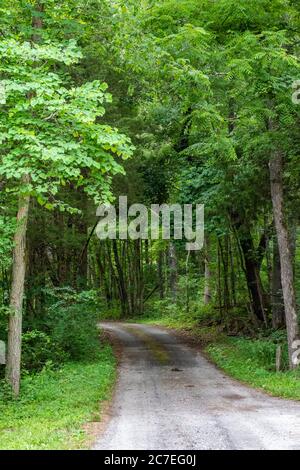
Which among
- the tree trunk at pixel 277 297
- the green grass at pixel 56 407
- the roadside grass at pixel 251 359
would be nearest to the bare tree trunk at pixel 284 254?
the roadside grass at pixel 251 359

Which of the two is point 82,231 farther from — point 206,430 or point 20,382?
point 206,430

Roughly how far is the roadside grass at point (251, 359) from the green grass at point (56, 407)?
3.58m

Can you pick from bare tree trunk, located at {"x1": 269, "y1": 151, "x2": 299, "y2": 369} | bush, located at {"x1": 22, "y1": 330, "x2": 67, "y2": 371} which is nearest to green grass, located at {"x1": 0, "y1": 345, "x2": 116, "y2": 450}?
bush, located at {"x1": 22, "y1": 330, "x2": 67, "y2": 371}

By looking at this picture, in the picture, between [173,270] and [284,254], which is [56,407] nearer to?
[284,254]

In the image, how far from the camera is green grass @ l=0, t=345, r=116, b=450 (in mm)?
7637

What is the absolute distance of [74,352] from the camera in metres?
15.6

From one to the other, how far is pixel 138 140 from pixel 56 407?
470 inches

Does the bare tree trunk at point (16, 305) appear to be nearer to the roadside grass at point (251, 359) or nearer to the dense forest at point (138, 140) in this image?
the dense forest at point (138, 140)

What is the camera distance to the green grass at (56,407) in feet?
25.1

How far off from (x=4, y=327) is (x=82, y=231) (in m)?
7.32

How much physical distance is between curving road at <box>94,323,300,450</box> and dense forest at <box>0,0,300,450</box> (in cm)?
224

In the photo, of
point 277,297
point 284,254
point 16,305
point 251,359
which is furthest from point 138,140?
point 16,305

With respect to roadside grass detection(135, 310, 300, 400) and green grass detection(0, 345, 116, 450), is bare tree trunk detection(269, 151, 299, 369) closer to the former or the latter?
roadside grass detection(135, 310, 300, 400)
